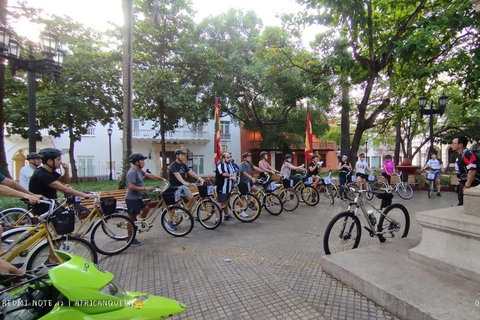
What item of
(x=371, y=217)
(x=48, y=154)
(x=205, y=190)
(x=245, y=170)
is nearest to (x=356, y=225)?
(x=371, y=217)

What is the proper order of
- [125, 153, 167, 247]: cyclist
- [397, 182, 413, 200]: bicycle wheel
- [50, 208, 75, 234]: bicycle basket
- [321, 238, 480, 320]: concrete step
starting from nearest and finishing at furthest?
[321, 238, 480, 320]: concrete step
[50, 208, 75, 234]: bicycle basket
[125, 153, 167, 247]: cyclist
[397, 182, 413, 200]: bicycle wheel

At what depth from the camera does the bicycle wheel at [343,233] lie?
381 centimetres

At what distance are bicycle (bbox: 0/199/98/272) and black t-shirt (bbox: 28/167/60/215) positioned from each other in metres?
0.49

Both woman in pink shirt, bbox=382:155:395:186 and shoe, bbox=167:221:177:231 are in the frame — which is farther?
woman in pink shirt, bbox=382:155:395:186

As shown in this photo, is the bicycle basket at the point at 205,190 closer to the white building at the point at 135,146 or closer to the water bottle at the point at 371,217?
the water bottle at the point at 371,217

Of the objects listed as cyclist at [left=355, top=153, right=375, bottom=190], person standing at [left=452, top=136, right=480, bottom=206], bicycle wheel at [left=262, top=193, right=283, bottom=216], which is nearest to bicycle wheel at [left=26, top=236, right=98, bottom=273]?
bicycle wheel at [left=262, top=193, right=283, bottom=216]

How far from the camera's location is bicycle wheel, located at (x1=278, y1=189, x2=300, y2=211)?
790cm

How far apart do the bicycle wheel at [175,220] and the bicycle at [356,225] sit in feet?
9.17

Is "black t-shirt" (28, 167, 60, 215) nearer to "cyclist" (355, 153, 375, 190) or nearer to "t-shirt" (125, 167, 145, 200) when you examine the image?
"t-shirt" (125, 167, 145, 200)

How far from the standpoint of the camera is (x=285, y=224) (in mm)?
6238

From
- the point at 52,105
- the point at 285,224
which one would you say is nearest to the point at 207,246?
the point at 285,224

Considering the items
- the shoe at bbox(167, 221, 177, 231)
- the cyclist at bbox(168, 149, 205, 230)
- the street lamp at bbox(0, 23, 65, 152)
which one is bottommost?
the shoe at bbox(167, 221, 177, 231)

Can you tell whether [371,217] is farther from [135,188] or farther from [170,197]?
[135,188]

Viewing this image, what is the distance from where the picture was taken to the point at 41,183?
3715 millimetres
